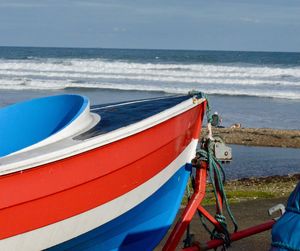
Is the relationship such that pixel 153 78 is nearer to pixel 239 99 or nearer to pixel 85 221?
pixel 239 99

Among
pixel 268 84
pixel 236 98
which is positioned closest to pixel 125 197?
pixel 236 98

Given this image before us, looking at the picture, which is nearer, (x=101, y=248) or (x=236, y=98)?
(x=101, y=248)

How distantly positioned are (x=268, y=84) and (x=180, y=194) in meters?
31.4

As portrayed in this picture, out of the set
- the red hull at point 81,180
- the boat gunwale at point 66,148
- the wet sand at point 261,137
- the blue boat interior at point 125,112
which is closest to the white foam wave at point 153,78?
the wet sand at point 261,137

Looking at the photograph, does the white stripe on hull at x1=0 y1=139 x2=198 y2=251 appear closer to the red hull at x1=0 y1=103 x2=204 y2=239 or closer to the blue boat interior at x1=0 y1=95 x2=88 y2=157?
the red hull at x1=0 y1=103 x2=204 y2=239

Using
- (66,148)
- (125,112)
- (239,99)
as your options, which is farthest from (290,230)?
(239,99)

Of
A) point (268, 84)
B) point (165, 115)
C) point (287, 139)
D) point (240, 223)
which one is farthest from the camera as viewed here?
point (268, 84)

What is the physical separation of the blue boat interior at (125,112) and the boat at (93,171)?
11mm

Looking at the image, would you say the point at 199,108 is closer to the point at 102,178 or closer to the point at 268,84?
the point at 102,178

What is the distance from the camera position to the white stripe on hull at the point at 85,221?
4297 mm

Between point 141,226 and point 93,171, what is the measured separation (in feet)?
3.63

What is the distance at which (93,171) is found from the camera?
468cm

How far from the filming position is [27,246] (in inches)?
170

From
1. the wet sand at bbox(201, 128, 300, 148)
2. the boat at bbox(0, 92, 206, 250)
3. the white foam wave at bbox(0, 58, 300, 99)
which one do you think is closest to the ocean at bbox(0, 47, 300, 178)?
the white foam wave at bbox(0, 58, 300, 99)
